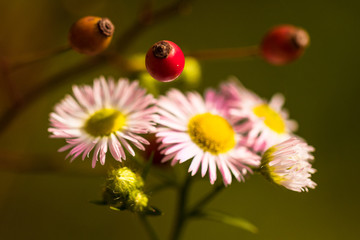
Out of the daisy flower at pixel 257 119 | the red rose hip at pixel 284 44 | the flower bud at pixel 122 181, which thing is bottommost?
the flower bud at pixel 122 181

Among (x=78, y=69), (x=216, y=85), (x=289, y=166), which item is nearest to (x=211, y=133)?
(x=289, y=166)

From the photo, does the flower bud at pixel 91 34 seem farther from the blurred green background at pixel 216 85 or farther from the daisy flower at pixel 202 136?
the blurred green background at pixel 216 85

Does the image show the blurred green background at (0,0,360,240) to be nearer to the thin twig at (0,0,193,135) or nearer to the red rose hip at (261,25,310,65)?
the thin twig at (0,0,193,135)

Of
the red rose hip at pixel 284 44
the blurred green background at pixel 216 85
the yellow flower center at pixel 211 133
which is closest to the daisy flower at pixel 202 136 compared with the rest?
the yellow flower center at pixel 211 133
